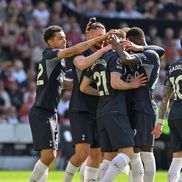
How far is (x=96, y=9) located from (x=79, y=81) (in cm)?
1436

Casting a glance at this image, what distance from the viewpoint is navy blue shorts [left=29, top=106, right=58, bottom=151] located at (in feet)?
42.2

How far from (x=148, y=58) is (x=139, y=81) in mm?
376

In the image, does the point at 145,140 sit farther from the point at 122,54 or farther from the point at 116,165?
the point at 122,54

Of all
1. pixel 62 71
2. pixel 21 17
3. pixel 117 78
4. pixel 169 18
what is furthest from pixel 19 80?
pixel 117 78

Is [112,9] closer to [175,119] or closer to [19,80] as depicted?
[19,80]

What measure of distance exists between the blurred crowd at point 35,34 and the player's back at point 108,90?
11.2 m

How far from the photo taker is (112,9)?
2741cm

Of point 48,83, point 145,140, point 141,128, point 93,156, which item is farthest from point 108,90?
point 93,156

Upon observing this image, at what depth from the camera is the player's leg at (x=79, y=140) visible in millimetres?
12859

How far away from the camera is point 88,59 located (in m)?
12.2

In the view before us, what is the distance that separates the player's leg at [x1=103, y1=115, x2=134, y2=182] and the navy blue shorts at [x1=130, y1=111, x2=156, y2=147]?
0.56m

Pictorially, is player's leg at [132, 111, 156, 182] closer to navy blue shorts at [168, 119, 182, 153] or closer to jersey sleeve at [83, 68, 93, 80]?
navy blue shorts at [168, 119, 182, 153]

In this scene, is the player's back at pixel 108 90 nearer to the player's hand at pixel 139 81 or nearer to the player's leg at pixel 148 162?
the player's hand at pixel 139 81

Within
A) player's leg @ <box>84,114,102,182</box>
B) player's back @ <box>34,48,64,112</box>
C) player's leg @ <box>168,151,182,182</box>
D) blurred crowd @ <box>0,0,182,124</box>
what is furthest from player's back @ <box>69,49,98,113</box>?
blurred crowd @ <box>0,0,182,124</box>
